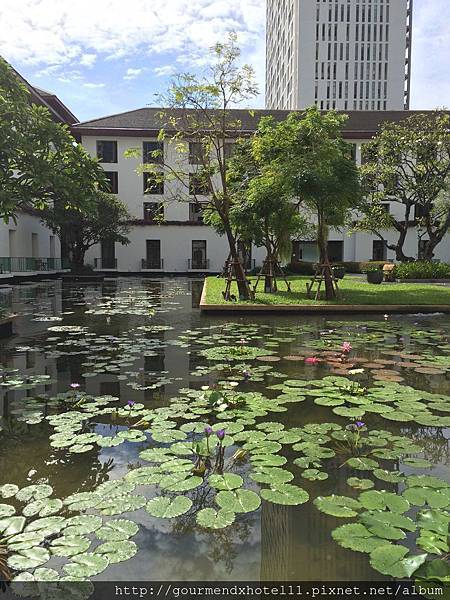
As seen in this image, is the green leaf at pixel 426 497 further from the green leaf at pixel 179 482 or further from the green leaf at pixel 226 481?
the green leaf at pixel 179 482

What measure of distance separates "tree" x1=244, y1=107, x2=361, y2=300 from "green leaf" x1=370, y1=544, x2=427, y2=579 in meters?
11.4

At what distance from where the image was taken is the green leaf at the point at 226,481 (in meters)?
2.98

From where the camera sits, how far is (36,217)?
100 ft

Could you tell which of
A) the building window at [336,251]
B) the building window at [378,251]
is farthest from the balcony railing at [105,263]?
the building window at [378,251]

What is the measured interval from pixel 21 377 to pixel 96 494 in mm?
3356

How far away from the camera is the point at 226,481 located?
305cm

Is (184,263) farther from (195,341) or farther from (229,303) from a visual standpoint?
(195,341)

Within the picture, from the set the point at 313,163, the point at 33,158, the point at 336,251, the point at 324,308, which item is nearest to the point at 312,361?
the point at 33,158

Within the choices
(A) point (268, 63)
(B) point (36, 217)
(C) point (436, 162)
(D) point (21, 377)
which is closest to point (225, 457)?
(D) point (21, 377)

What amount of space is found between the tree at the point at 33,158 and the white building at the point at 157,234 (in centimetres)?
2645

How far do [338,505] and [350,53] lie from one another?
79371 millimetres

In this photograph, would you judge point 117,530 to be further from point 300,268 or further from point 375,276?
point 300,268

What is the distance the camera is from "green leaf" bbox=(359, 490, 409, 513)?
8.89 ft

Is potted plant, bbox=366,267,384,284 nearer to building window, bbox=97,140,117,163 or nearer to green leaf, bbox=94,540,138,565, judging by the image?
green leaf, bbox=94,540,138,565
